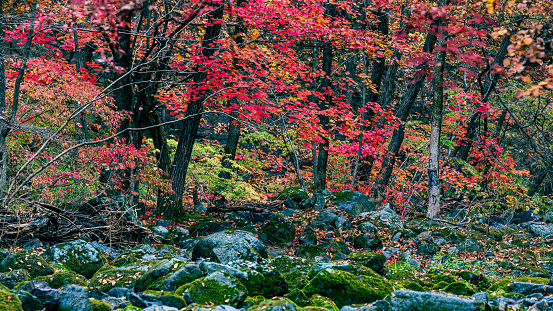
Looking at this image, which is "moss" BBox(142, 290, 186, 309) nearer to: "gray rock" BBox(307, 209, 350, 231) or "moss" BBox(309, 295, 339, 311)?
"moss" BBox(309, 295, 339, 311)

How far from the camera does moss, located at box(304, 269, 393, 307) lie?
15.9 ft

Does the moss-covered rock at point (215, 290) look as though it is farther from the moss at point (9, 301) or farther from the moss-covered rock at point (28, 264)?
the moss-covered rock at point (28, 264)

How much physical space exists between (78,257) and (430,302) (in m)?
5.11

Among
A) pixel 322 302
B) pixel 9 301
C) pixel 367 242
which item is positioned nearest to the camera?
pixel 9 301

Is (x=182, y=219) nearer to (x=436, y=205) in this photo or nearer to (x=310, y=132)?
(x=310, y=132)

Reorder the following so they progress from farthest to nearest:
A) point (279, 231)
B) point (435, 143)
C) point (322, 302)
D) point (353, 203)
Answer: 1. point (353, 203)
2. point (435, 143)
3. point (279, 231)
4. point (322, 302)

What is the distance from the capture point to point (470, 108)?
1389 cm

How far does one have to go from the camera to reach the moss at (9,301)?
369 centimetres

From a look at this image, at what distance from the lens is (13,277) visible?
4.87 meters

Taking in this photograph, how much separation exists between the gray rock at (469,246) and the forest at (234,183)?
3 centimetres

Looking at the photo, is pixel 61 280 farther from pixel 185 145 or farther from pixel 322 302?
pixel 185 145

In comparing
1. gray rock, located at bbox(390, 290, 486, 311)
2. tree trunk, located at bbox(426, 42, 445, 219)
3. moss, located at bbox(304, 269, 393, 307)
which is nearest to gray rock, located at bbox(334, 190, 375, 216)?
tree trunk, located at bbox(426, 42, 445, 219)

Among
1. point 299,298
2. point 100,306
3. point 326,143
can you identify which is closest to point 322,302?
point 299,298

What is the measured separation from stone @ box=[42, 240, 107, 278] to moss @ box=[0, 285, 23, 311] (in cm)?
212
